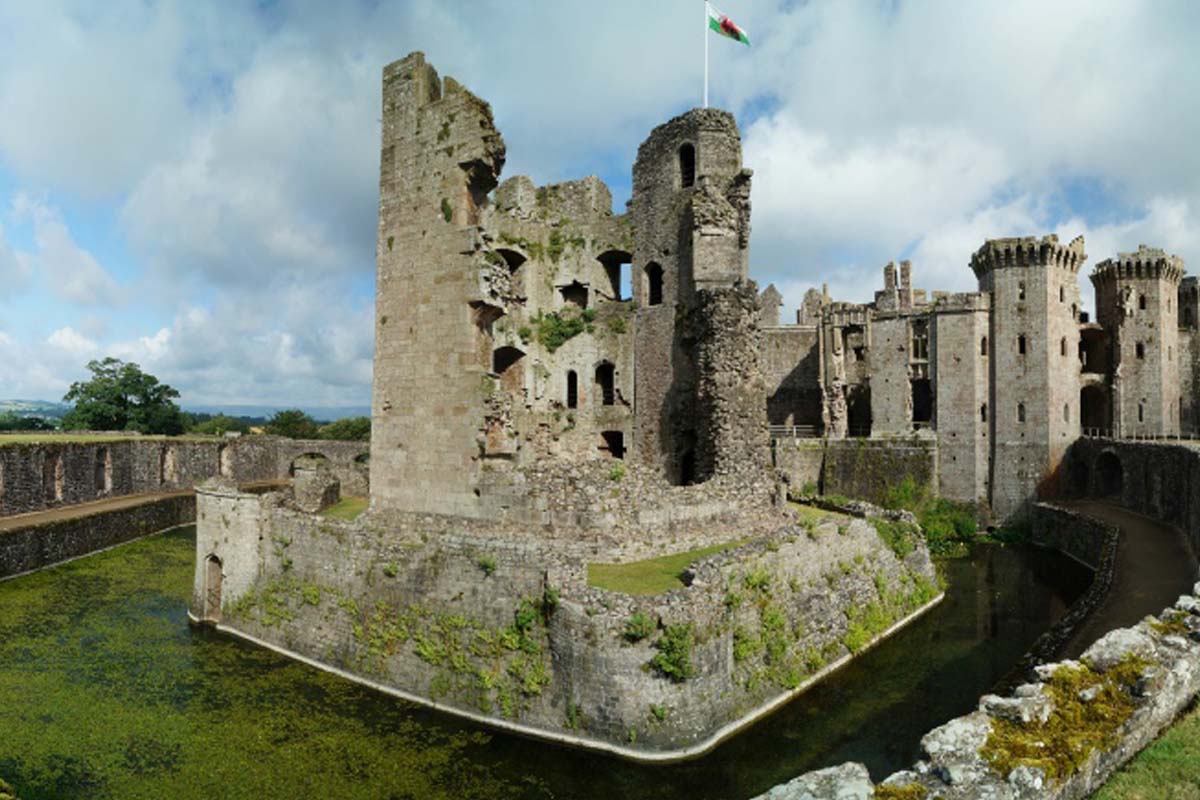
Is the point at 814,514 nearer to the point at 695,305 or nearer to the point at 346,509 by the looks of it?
the point at 695,305

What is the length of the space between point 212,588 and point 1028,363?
32.2 metres

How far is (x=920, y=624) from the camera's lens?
16.9 m

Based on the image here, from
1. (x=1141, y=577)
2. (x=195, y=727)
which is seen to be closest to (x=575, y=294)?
(x=195, y=727)

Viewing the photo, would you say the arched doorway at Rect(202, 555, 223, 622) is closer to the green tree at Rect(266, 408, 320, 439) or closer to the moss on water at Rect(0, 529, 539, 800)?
the moss on water at Rect(0, 529, 539, 800)

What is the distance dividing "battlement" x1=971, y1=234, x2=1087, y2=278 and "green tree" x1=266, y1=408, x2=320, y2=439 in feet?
166

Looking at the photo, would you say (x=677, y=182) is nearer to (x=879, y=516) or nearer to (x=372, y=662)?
(x=879, y=516)

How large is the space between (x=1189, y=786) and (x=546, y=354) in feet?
58.3

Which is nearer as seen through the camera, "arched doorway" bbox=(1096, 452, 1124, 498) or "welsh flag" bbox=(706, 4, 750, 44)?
"welsh flag" bbox=(706, 4, 750, 44)

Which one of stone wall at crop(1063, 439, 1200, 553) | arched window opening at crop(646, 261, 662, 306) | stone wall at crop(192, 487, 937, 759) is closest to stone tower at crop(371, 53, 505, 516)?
stone wall at crop(192, 487, 937, 759)

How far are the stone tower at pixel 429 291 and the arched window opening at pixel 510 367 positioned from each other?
528 centimetres

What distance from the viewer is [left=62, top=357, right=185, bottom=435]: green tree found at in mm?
53281

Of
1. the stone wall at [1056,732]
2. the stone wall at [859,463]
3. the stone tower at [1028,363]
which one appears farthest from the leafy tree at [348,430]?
the stone wall at [1056,732]

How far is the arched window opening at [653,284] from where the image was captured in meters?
21.0

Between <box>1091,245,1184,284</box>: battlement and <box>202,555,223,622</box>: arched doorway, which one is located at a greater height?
<box>1091,245,1184,284</box>: battlement
